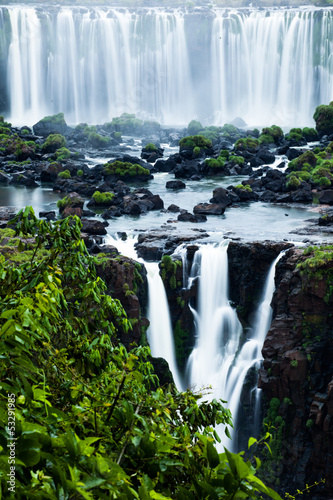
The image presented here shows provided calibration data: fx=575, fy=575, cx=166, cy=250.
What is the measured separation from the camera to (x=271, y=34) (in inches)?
1663

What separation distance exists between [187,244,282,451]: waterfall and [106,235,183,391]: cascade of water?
0.43m

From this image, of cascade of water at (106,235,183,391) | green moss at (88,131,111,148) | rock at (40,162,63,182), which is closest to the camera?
cascade of water at (106,235,183,391)

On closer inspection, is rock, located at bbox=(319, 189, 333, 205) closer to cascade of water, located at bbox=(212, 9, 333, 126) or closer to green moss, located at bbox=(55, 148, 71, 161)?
green moss, located at bbox=(55, 148, 71, 161)

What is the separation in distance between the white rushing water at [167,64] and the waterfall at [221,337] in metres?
29.9

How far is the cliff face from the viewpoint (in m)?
10.1

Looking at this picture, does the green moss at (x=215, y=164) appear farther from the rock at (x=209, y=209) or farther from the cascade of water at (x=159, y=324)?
the cascade of water at (x=159, y=324)

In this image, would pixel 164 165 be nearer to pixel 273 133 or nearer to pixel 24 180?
pixel 24 180

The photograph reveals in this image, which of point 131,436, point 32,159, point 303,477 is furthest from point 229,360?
point 32,159

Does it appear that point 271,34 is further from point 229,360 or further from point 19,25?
point 229,360

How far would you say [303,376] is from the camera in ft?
34.9

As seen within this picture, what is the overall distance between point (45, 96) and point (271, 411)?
1464 inches

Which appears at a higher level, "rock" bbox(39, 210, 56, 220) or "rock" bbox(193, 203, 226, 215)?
"rock" bbox(39, 210, 56, 220)

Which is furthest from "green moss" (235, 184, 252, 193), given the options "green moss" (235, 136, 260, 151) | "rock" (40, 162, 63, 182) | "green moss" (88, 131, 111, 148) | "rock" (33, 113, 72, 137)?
"rock" (33, 113, 72, 137)

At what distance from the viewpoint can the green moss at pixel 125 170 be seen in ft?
75.7
